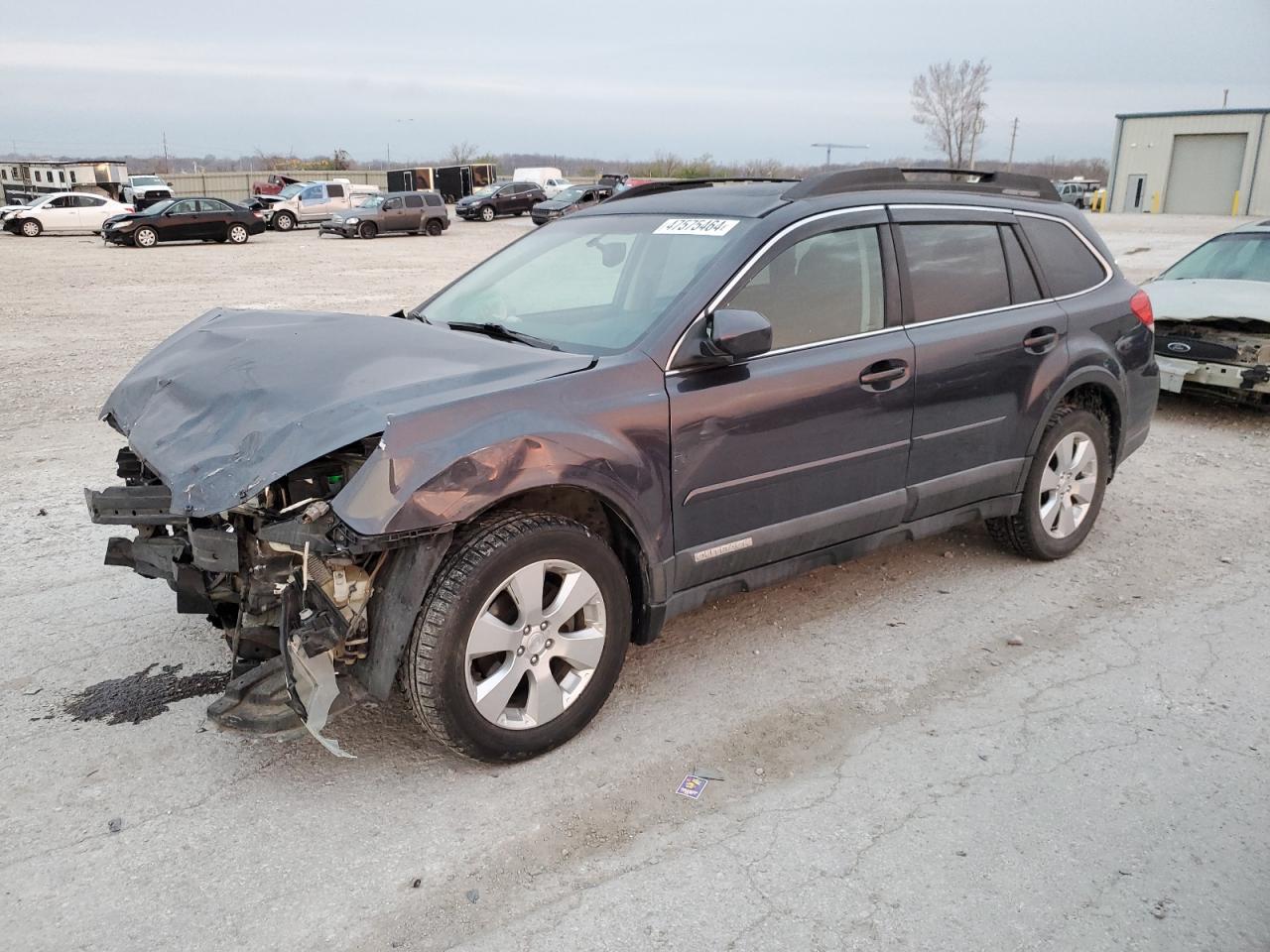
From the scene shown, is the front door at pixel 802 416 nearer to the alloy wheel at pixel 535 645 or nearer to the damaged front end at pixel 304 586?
the alloy wheel at pixel 535 645

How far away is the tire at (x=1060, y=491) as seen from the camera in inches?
192

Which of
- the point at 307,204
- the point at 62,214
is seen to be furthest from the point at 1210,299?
the point at 307,204

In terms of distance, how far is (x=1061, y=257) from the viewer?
5.01 meters

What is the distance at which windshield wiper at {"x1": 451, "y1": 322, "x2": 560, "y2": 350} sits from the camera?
12.6ft

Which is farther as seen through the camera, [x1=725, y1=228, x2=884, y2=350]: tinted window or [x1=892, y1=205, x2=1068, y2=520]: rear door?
[x1=892, y1=205, x2=1068, y2=520]: rear door

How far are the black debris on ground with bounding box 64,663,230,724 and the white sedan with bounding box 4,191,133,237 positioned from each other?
3172 centimetres

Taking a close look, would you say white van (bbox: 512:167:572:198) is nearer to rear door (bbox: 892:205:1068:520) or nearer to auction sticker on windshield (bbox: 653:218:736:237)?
rear door (bbox: 892:205:1068:520)

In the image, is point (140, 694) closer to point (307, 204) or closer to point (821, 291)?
point (821, 291)

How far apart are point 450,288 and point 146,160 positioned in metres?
129

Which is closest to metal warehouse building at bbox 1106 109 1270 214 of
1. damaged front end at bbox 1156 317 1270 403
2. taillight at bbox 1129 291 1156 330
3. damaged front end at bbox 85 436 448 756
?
damaged front end at bbox 1156 317 1270 403

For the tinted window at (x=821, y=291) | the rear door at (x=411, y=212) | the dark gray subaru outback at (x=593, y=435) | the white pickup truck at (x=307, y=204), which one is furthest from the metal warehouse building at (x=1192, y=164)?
the tinted window at (x=821, y=291)

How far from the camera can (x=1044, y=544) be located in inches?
199

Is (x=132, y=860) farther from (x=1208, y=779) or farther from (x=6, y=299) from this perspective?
(x=6, y=299)

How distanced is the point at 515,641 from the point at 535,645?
0.09m
